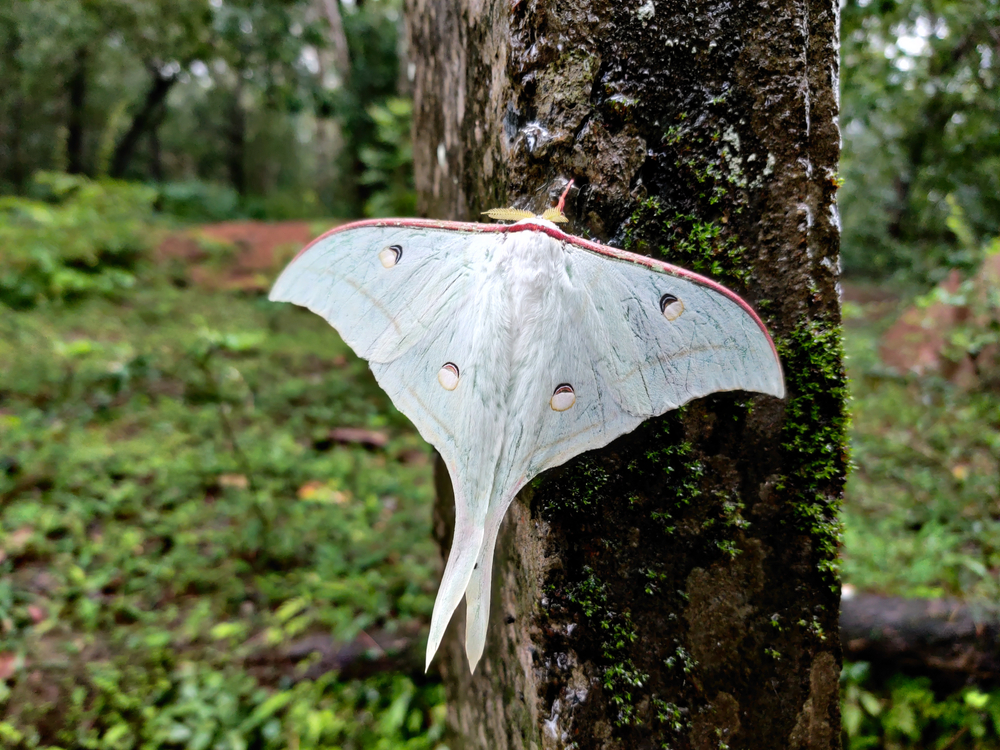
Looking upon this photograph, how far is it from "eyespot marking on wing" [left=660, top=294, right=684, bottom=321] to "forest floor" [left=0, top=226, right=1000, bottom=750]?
1.97m

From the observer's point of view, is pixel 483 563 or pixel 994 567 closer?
pixel 483 563

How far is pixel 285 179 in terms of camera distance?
19.6m

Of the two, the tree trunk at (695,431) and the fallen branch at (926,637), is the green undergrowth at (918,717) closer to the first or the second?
the fallen branch at (926,637)

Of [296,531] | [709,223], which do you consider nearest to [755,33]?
[709,223]

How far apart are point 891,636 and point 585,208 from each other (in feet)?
8.01

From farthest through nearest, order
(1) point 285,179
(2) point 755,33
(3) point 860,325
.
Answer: (1) point 285,179 → (3) point 860,325 → (2) point 755,33

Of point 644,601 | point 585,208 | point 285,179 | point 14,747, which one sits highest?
point 285,179

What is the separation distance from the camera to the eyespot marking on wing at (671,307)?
1052mm

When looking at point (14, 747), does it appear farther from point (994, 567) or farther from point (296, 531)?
point (994, 567)

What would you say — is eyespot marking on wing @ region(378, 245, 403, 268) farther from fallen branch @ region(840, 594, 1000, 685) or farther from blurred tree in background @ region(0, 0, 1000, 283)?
fallen branch @ region(840, 594, 1000, 685)

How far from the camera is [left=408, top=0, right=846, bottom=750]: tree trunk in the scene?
116 centimetres

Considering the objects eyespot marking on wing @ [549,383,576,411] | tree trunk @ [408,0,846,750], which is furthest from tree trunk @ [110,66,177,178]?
eyespot marking on wing @ [549,383,576,411]

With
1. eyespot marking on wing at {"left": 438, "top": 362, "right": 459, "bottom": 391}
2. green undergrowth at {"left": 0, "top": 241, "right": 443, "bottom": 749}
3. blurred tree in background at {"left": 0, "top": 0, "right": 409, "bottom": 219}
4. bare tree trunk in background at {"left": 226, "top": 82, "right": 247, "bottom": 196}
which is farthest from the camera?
bare tree trunk in background at {"left": 226, "top": 82, "right": 247, "bottom": 196}

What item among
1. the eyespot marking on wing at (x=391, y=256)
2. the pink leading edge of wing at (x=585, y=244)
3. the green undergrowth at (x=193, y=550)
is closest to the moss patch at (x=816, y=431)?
the pink leading edge of wing at (x=585, y=244)
